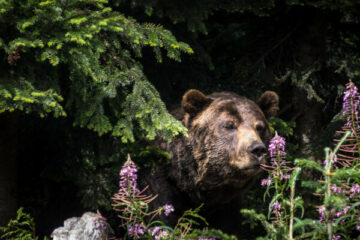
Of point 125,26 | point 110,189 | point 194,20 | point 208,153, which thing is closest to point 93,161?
point 110,189

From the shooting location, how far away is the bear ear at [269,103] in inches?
182

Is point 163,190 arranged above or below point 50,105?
below

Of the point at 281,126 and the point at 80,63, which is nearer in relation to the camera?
the point at 80,63

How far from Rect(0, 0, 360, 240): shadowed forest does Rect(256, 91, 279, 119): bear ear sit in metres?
0.85

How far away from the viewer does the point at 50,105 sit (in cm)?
333

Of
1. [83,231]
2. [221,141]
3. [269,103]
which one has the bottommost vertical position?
[83,231]

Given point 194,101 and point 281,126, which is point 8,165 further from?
point 281,126

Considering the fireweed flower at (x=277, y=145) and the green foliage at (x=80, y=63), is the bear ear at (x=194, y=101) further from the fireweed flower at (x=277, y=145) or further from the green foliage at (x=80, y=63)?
the fireweed flower at (x=277, y=145)

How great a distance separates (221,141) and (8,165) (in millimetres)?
2557

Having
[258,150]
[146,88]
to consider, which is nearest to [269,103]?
[258,150]

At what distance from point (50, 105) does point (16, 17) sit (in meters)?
0.85

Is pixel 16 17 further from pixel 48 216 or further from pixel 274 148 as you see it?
pixel 48 216

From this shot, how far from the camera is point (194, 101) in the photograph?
4496 mm

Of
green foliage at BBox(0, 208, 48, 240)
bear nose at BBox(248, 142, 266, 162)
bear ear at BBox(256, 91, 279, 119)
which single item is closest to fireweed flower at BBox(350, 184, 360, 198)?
bear nose at BBox(248, 142, 266, 162)
